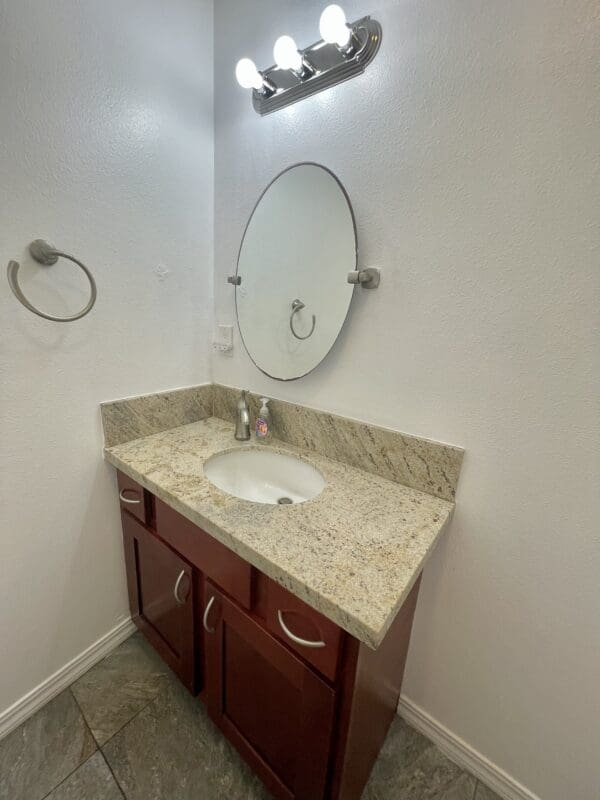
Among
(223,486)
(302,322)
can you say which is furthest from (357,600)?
(302,322)

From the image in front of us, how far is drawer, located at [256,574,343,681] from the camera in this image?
2.02 feet

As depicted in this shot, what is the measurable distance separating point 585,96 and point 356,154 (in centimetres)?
48

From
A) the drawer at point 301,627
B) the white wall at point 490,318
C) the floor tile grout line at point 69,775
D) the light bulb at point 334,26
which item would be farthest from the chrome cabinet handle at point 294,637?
the light bulb at point 334,26

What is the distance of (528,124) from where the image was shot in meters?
0.66

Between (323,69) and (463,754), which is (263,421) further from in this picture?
(463,754)

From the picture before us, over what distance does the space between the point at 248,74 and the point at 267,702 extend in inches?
64.8

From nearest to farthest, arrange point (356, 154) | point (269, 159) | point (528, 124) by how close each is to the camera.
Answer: point (528, 124)
point (356, 154)
point (269, 159)

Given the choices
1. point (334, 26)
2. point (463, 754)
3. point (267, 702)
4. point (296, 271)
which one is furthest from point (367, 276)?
point (463, 754)

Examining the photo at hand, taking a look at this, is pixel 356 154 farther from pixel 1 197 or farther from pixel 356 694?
pixel 356 694

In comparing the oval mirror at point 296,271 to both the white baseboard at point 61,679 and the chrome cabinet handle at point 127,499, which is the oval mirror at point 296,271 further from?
the white baseboard at point 61,679

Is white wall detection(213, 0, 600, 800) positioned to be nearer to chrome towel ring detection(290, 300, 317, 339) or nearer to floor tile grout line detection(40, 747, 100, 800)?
chrome towel ring detection(290, 300, 317, 339)

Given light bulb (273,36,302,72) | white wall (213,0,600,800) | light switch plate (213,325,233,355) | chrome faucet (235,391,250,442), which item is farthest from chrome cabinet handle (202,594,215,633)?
light bulb (273,36,302,72)

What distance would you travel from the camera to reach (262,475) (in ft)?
3.80

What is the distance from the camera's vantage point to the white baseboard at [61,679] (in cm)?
102
